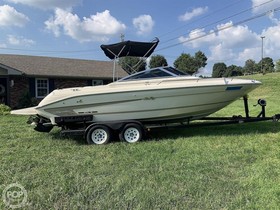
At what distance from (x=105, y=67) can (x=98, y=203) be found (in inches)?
818

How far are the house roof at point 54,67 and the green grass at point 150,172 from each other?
1166 cm

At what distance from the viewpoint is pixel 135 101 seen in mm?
7383

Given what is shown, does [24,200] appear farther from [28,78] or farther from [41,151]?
[28,78]

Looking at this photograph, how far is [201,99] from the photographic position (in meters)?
7.62

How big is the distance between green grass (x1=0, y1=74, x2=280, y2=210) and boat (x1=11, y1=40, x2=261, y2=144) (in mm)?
506

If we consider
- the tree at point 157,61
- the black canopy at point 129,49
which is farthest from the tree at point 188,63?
the black canopy at point 129,49

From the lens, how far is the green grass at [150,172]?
3.69 m

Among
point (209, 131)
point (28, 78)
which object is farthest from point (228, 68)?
point (209, 131)

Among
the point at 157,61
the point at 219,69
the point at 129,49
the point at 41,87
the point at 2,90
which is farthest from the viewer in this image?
→ the point at 219,69

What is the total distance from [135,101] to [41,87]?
13.3 meters

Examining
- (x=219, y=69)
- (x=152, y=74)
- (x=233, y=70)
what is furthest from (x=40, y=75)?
(x=219, y=69)

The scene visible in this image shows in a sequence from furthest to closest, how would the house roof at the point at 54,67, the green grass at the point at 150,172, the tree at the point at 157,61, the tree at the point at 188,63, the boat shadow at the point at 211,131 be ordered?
1. the tree at the point at 188,63
2. the tree at the point at 157,61
3. the house roof at the point at 54,67
4. the boat shadow at the point at 211,131
5. the green grass at the point at 150,172

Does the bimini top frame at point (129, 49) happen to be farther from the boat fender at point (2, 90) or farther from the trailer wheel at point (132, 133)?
the boat fender at point (2, 90)

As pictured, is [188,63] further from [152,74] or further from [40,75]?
[152,74]
